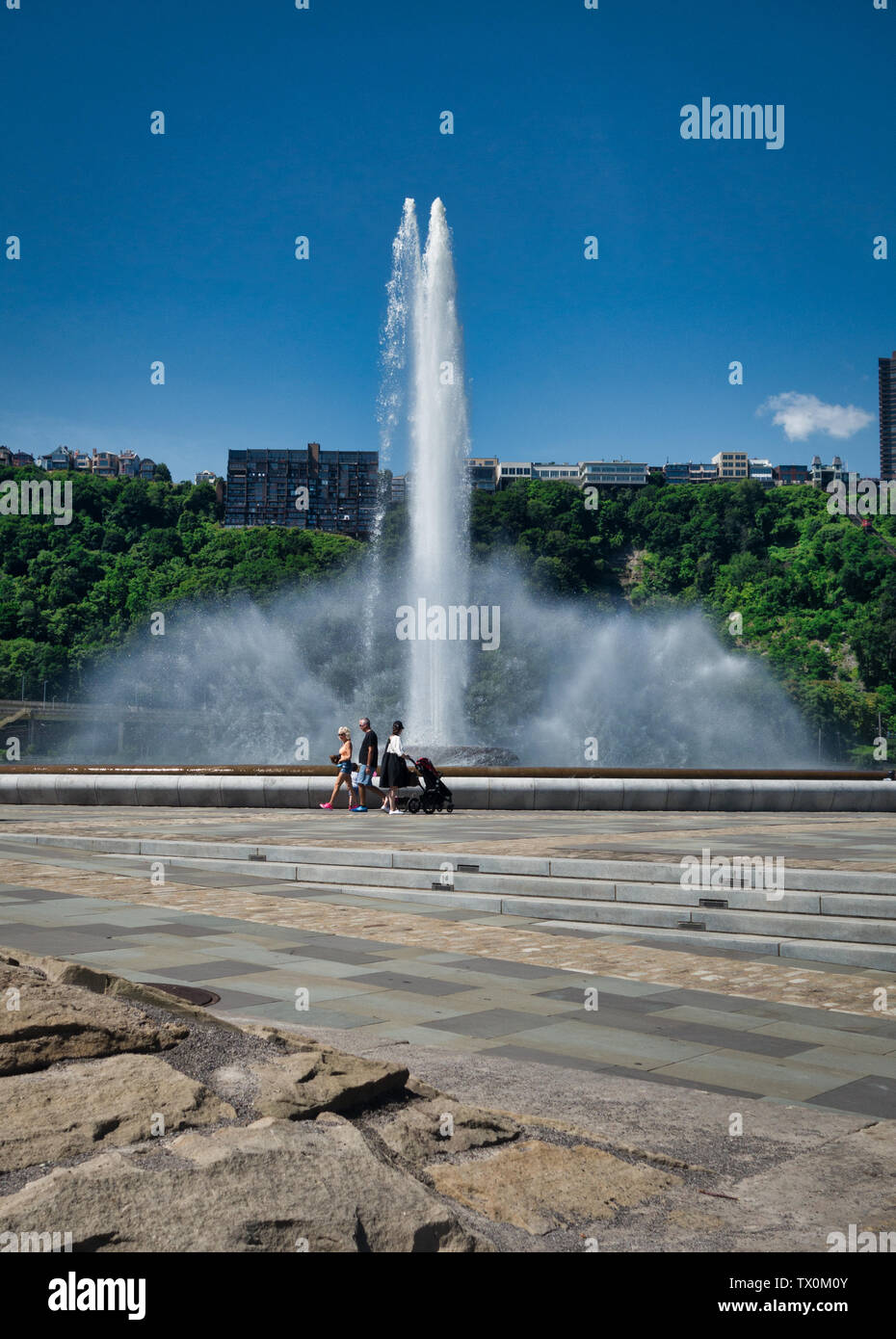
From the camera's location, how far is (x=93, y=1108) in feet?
11.1

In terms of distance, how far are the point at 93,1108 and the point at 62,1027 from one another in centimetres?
53

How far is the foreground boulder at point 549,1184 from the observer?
3213mm

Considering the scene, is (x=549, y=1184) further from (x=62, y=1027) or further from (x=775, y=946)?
(x=775, y=946)

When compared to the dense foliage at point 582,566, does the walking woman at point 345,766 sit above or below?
below

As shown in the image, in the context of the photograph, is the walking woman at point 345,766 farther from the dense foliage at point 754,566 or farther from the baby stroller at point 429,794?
the dense foliage at point 754,566

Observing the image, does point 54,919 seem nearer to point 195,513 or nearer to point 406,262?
point 406,262

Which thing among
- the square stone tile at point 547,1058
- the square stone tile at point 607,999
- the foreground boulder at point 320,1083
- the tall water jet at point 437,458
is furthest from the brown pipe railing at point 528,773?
the foreground boulder at point 320,1083

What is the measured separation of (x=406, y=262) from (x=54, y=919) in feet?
101

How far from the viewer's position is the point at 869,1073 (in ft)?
16.3

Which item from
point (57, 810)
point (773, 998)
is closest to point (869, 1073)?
point (773, 998)

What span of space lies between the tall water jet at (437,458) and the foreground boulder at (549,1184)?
1233 inches

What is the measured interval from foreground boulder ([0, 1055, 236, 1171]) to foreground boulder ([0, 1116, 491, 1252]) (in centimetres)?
13

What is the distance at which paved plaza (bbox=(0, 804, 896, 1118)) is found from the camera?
512cm

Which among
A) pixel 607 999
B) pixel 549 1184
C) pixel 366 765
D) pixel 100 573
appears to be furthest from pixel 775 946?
pixel 100 573
